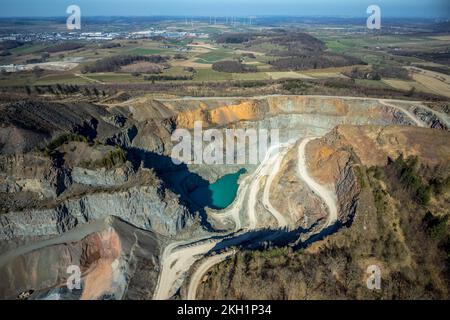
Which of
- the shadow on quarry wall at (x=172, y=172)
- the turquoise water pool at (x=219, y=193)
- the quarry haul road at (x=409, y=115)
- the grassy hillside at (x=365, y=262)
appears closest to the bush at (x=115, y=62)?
A: the shadow on quarry wall at (x=172, y=172)

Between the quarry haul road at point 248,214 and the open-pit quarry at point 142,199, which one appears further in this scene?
the open-pit quarry at point 142,199

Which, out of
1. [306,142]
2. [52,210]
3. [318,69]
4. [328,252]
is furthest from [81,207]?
[318,69]

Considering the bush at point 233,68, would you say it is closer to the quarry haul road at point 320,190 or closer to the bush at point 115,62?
the bush at point 115,62

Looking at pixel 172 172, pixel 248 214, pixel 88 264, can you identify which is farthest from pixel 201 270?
pixel 172 172

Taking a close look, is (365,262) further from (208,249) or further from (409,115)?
(409,115)

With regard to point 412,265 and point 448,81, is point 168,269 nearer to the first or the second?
point 412,265

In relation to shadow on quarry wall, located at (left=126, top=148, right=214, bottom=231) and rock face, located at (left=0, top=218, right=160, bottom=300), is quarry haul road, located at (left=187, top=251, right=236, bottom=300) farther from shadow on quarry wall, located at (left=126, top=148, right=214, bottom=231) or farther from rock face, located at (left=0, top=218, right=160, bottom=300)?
shadow on quarry wall, located at (left=126, top=148, right=214, bottom=231)
